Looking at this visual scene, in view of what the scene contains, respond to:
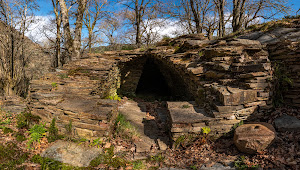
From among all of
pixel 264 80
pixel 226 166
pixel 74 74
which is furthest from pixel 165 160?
pixel 74 74

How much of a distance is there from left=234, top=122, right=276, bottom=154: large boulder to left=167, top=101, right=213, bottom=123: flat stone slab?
741 millimetres

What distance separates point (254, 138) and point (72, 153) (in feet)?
11.6

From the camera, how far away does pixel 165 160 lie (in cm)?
331

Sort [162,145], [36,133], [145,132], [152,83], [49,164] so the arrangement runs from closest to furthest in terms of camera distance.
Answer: [49,164]
[36,133]
[162,145]
[145,132]
[152,83]

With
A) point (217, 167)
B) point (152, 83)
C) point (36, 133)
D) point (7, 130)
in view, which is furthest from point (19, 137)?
point (152, 83)

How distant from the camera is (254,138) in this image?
117 inches

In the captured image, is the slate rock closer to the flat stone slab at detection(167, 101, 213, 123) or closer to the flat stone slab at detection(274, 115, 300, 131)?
the flat stone slab at detection(167, 101, 213, 123)

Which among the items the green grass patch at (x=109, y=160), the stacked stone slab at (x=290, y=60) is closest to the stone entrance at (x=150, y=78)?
the stacked stone slab at (x=290, y=60)

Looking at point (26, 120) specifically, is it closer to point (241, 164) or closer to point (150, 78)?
point (241, 164)

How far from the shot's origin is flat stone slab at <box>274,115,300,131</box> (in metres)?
3.42

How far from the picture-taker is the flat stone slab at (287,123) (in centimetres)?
342

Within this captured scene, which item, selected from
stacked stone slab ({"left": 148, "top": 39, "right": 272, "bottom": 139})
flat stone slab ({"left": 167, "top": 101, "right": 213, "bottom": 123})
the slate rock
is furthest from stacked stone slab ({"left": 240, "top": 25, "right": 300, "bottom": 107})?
the slate rock

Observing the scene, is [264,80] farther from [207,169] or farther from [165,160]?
[165,160]

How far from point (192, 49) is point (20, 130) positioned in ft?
21.4
